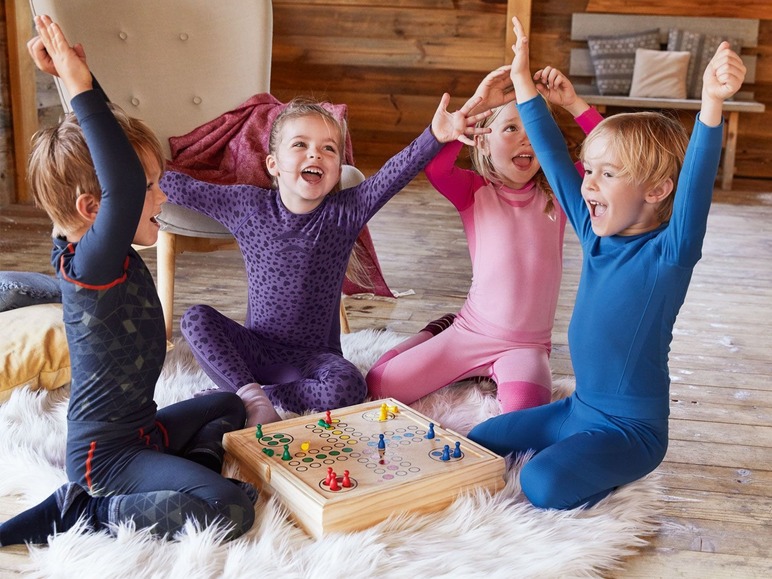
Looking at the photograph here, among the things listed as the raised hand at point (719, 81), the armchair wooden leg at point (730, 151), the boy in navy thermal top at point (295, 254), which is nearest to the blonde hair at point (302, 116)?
the boy in navy thermal top at point (295, 254)

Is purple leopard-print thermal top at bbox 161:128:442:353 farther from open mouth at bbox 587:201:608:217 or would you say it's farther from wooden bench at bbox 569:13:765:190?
wooden bench at bbox 569:13:765:190

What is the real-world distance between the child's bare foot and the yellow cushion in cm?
→ 37

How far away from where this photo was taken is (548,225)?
1.67 meters

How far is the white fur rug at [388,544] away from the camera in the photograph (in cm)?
106

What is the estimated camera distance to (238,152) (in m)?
1.99

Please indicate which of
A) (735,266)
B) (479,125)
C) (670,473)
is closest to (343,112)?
(479,125)

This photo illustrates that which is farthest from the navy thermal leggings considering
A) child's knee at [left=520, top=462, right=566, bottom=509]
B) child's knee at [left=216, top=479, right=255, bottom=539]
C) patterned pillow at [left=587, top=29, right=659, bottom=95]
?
patterned pillow at [left=587, top=29, right=659, bottom=95]

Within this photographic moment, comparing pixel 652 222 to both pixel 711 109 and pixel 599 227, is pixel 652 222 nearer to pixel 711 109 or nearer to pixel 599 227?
pixel 599 227

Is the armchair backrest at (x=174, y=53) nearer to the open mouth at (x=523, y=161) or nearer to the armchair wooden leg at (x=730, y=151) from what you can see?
the open mouth at (x=523, y=161)

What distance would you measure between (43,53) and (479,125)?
84cm

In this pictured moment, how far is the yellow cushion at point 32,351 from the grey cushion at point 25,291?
6 cm

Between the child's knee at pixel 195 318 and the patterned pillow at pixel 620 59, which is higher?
the patterned pillow at pixel 620 59

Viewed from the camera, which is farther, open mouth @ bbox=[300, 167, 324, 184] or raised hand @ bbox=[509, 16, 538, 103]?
open mouth @ bbox=[300, 167, 324, 184]

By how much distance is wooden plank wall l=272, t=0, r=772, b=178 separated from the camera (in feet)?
15.5
